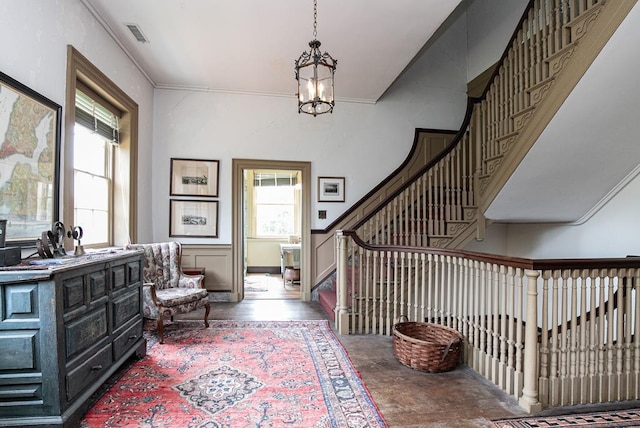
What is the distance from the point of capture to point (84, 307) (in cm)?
210

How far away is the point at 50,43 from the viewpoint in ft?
8.80

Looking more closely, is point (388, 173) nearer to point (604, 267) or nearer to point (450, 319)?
point (450, 319)

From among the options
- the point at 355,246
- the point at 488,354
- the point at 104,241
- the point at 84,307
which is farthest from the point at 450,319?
the point at 104,241

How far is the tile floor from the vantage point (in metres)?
2.12

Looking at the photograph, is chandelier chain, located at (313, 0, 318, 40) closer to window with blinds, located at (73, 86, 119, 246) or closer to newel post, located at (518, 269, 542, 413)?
window with blinds, located at (73, 86, 119, 246)

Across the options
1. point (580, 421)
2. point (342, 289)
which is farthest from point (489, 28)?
point (580, 421)

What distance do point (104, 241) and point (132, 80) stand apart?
6.99ft

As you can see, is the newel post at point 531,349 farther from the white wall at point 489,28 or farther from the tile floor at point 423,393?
the white wall at point 489,28

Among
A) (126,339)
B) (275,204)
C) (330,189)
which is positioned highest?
(330,189)

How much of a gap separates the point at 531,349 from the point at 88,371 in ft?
9.67

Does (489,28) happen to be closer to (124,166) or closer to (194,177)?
(194,177)

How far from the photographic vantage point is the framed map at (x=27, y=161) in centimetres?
217

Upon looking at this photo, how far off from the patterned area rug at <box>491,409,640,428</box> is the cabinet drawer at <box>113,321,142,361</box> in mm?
2699

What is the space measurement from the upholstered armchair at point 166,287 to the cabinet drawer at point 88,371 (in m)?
1.03
